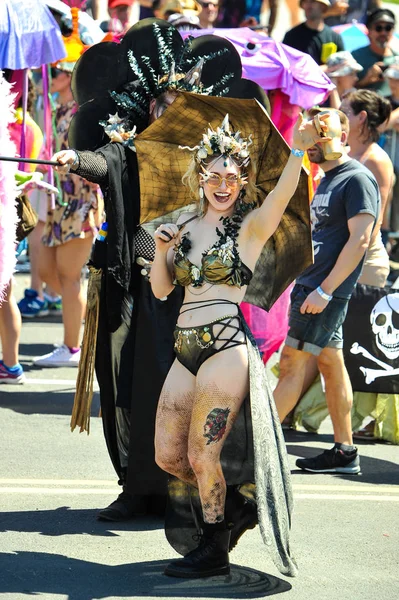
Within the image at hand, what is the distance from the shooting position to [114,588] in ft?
14.1

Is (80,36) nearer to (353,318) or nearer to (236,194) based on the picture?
(353,318)

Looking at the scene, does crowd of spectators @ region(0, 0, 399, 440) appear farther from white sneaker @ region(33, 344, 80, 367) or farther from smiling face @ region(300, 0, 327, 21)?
white sneaker @ region(33, 344, 80, 367)

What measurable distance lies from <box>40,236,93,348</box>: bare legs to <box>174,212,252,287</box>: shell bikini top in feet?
12.9

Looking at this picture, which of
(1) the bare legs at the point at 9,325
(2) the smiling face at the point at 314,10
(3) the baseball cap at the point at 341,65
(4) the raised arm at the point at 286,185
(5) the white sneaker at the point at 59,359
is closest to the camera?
(4) the raised arm at the point at 286,185

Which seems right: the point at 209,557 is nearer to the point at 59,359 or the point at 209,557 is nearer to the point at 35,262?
the point at 59,359

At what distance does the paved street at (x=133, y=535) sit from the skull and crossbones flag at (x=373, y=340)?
402 mm

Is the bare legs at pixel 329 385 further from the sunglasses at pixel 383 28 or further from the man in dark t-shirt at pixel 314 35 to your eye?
the sunglasses at pixel 383 28

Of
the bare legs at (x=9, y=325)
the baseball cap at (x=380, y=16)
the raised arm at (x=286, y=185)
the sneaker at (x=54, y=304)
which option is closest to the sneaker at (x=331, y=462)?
the raised arm at (x=286, y=185)

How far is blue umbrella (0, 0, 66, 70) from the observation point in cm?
745

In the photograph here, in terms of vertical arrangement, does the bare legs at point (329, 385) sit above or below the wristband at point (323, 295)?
below

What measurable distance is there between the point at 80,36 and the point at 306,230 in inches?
188

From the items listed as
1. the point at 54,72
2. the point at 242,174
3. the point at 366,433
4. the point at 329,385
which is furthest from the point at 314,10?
the point at 242,174

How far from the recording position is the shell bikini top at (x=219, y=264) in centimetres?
434

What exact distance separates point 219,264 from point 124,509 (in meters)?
1.48
